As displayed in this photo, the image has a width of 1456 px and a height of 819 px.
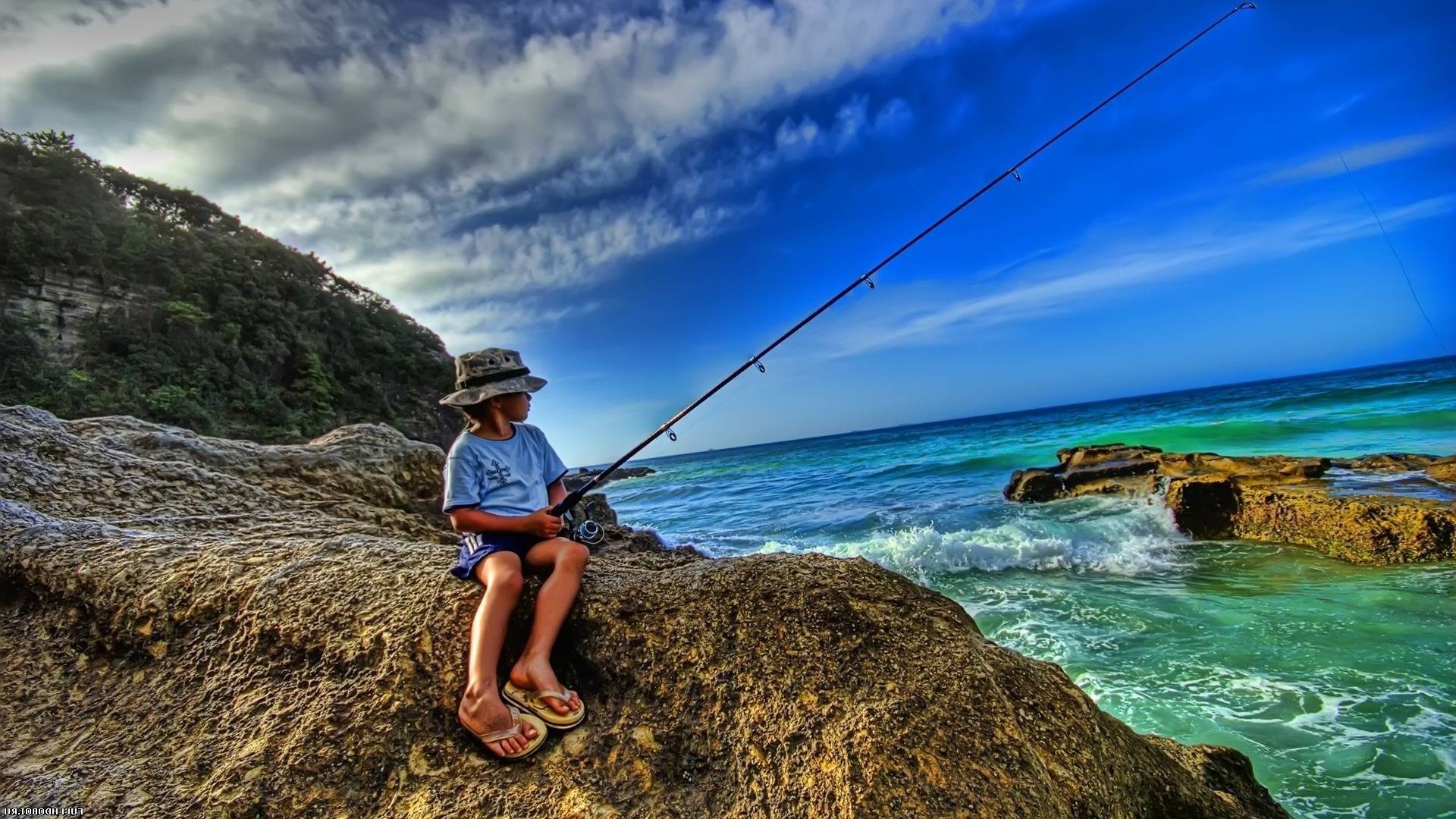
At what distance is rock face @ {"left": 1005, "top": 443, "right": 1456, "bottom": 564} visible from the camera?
21.8ft

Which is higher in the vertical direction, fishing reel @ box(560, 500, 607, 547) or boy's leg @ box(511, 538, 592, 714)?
fishing reel @ box(560, 500, 607, 547)

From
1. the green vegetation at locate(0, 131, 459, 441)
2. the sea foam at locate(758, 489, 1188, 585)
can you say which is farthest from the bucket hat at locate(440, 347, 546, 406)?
the green vegetation at locate(0, 131, 459, 441)

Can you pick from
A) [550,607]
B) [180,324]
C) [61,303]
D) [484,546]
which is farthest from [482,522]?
[180,324]

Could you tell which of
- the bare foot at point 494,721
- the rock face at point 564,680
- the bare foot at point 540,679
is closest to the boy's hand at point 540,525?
the rock face at point 564,680

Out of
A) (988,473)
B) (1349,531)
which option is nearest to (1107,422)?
(988,473)

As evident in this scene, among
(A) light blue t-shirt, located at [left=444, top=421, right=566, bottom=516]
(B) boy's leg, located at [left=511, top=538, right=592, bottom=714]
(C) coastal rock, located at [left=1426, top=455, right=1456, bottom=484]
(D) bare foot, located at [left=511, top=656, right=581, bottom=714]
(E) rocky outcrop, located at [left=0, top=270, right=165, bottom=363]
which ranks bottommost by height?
(C) coastal rock, located at [left=1426, top=455, right=1456, bottom=484]

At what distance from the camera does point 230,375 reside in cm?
2086

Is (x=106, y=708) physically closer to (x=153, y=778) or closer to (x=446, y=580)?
(x=153, y=778)

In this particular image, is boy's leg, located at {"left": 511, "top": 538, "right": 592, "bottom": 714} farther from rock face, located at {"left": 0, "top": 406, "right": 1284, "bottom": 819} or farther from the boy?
rock face, located at {"left": 0, "top": 406, "right": 1284, "bottom": 819}

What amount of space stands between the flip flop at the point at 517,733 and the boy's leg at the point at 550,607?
0.23 ft

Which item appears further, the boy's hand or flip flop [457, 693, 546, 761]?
the boy's hand

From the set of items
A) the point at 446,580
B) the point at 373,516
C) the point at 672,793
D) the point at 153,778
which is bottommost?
the point at 672,793

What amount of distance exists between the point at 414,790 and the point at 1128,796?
2159mm

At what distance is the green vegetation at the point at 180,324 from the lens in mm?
16906
